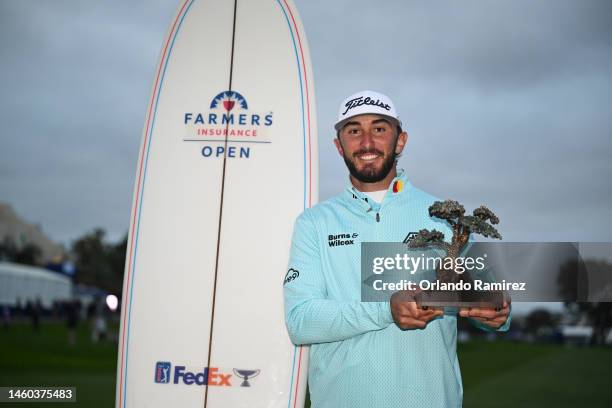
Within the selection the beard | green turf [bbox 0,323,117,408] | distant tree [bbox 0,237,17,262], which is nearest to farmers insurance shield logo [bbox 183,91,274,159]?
the beard

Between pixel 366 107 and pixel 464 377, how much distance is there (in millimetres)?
13338

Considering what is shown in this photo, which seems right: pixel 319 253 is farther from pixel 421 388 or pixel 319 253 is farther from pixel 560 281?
pixel 560 281

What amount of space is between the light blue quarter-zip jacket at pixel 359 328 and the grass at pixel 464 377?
683 centimetres

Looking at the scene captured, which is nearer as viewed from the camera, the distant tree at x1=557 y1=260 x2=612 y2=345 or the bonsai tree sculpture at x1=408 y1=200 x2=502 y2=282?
the bonsai tree sculpture at x1=408 y1=200 x2=502 y2=282

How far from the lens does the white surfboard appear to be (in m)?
3.71

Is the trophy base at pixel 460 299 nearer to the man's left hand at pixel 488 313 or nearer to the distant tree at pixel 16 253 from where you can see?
the man's left hand at pixel 488 313

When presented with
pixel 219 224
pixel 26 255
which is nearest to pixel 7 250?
pixel 26 255

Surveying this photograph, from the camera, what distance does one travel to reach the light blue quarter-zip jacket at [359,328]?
7.66ft

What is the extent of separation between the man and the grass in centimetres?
683

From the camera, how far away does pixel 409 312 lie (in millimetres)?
2088

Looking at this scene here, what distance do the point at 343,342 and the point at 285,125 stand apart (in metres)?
1.91

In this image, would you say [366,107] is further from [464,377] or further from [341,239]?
[464,377]

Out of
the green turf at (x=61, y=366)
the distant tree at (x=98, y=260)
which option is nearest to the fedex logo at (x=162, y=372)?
the green turf at (x=61, y=366)

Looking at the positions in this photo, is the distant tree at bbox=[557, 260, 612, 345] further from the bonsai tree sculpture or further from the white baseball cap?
the white baseball cap
